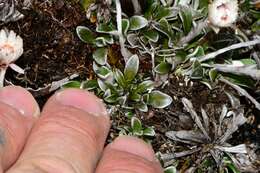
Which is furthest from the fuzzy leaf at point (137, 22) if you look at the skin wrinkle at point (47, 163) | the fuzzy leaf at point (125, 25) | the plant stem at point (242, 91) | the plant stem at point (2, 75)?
the skin wrinkle at point (47, 163)

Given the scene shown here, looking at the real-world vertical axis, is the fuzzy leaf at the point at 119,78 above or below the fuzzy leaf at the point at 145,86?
above

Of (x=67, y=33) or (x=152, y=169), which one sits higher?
(x=67, y=33)

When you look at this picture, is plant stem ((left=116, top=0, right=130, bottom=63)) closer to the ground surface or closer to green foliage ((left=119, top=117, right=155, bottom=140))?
the ground surface

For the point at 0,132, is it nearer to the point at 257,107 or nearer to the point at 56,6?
the point at 56,6

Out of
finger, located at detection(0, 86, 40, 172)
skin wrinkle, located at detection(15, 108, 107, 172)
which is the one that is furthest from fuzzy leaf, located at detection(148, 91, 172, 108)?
finger, located at detection(0, 86, 40, 172)

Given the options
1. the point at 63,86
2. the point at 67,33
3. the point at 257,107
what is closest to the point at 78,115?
the point at 63,86

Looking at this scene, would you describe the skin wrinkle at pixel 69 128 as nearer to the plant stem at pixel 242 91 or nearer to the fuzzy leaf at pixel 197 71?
the fuzzy leaf at pixel 197 71
